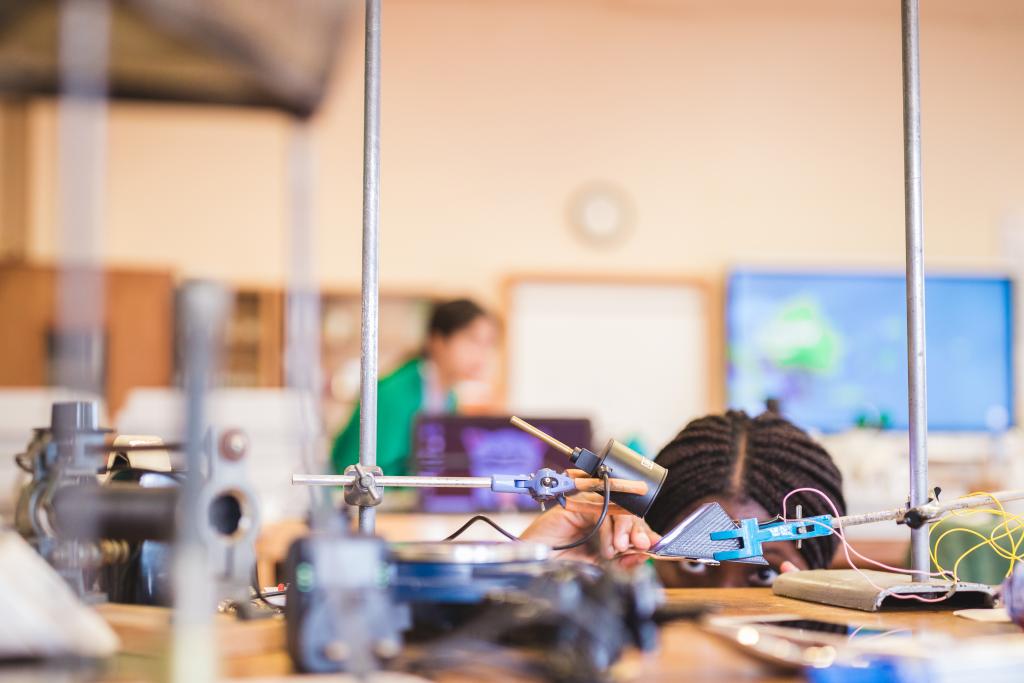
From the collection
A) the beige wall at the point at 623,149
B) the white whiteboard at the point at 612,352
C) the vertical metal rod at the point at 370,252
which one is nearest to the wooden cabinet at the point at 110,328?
the beige wall at the point at 623,149

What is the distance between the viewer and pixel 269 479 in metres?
2.77

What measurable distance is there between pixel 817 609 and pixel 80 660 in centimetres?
58

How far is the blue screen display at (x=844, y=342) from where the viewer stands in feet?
15.0

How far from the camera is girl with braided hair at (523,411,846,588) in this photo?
117cm

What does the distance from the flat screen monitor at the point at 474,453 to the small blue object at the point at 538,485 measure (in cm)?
194

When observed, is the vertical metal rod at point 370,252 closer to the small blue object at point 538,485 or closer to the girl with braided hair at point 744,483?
the small blue object at point 538,485

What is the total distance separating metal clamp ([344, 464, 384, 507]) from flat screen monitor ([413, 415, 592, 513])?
1.97 metres

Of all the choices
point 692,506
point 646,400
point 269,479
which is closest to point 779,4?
point 646,400

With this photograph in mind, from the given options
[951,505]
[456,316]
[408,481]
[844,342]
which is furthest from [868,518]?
[844,342]

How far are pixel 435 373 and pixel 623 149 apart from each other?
1581 millimetres

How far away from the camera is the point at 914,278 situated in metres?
0.99

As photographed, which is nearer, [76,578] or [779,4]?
[76,578]

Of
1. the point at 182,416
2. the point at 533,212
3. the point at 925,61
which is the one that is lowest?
the point at 182,416

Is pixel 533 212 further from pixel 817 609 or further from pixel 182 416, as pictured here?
pixel 182 416
